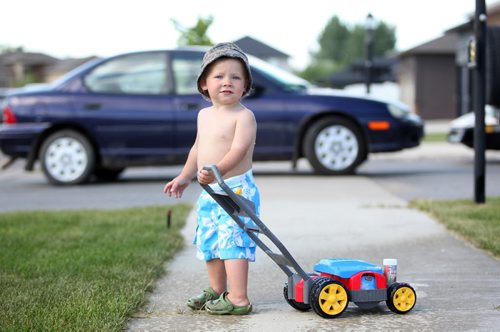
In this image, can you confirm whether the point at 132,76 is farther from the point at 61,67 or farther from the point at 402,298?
the point at 61,67

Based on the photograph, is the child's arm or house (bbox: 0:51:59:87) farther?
house (bbox: 0:51:59:87)

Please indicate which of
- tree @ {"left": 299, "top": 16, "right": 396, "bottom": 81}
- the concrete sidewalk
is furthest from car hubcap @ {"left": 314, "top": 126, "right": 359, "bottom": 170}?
tree @ {"left": 299, "top": 16, "right": 396, "bottom": 81}

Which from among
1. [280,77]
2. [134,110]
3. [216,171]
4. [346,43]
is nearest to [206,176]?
[216,171]

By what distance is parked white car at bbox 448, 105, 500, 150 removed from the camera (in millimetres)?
11906

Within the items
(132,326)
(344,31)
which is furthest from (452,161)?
(344,31)

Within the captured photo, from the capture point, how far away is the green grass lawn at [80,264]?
3822 millimetres

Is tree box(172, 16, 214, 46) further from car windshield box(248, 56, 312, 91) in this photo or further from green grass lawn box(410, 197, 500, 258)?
green grass lawn box(410, 197, 500, 258)

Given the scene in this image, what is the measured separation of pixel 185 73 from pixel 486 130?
4.29 m

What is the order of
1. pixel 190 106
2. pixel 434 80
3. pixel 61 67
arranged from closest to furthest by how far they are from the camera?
pixel 190 106, pixel 434 80, pixel 61 67

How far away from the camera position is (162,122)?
34.4 feet

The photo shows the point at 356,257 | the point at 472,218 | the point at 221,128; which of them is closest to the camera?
the point at 221,128

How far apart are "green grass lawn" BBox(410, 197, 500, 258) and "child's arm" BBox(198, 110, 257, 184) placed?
2.05 metres

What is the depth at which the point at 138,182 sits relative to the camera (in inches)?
435

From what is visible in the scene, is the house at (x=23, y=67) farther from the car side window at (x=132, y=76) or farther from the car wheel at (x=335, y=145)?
the car wheel at (x=335, y=145)
